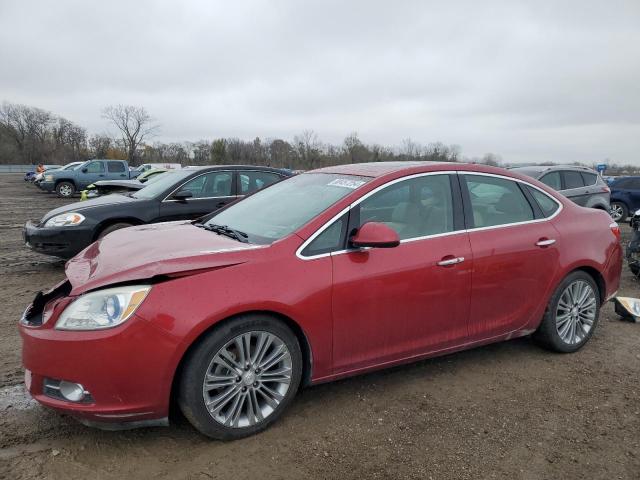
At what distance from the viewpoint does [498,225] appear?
3.78 metres

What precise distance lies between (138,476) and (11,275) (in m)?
5.53

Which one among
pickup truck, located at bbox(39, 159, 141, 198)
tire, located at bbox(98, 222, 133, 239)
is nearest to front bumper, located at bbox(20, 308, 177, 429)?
tire, located at bbox(98, 222, 133, 239)

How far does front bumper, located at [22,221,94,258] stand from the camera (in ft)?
21.4

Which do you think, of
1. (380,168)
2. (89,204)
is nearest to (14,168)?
(89,204)

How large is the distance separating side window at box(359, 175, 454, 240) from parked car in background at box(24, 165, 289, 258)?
353 centimetres

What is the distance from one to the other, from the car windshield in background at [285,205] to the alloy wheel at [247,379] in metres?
0.67

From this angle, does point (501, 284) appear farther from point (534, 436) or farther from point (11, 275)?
point (11, 275)

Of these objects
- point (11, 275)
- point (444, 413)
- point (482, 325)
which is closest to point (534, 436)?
point (444, 413)

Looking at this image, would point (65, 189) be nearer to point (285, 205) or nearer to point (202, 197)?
point (202, 197)

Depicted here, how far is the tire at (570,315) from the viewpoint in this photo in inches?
160

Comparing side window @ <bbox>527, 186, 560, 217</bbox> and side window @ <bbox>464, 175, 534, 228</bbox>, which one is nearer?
side window @ <bbox>464, 175, 534, 228</bbox>

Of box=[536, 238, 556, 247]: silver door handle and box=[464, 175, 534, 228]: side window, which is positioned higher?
box=[464, 175, 534, 228]: side window

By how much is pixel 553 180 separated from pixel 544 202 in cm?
675

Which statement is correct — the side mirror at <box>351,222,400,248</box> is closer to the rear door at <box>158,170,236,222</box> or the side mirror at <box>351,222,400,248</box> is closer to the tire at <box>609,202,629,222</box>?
the rear door at <box>158,170,236,222</box>
